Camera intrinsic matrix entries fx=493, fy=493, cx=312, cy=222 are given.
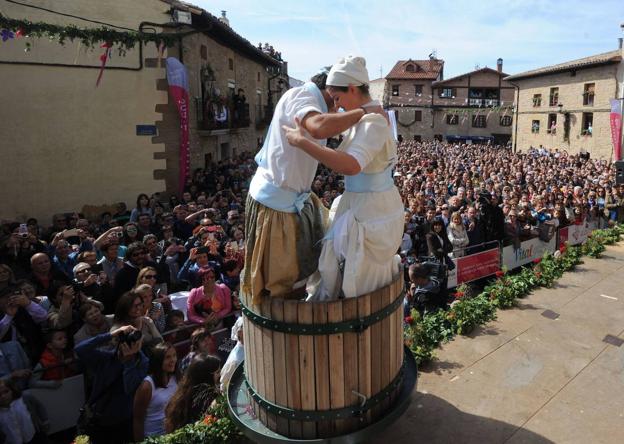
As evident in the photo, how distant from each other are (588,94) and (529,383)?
3470 centimetres

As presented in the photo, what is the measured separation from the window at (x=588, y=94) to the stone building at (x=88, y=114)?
27889mm

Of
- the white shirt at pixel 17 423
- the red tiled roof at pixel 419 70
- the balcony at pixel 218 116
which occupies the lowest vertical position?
the white shirt at pixel 17 423

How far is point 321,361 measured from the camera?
2816mm

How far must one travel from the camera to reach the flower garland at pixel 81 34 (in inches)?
424

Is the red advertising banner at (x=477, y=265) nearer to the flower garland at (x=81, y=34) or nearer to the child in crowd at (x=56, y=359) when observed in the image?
the child in crowd at (x=56, y=359)

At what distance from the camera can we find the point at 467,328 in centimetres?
525

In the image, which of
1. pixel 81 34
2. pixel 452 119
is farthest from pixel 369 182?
pixel 452 119

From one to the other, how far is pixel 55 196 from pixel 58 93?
103 inches

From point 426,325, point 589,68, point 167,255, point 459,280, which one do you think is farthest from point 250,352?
point 589,68

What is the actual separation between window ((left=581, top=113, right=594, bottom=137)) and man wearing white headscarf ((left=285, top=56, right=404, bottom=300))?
35.3 meters

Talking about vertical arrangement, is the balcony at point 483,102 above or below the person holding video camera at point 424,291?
above

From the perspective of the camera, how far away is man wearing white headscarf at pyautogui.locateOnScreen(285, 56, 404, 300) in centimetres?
287

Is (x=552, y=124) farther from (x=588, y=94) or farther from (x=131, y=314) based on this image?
(x=131, y=314)

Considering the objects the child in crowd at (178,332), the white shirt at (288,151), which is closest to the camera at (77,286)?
the child in crowd at (178,332)
